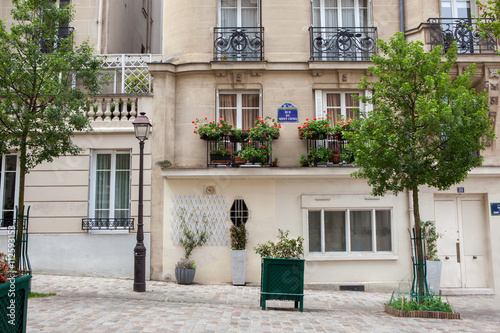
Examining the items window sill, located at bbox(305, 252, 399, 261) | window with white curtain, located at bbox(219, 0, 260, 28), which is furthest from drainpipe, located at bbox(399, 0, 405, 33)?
window sill, located at bbox(305, 252, 399, 261)

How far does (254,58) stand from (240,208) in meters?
4.40

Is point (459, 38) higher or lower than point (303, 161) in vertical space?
higher

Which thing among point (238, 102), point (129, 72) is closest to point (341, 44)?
point (238, 102)

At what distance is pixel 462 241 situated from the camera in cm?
1202

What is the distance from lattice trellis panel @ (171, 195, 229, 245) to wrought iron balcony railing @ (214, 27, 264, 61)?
4.16 meters

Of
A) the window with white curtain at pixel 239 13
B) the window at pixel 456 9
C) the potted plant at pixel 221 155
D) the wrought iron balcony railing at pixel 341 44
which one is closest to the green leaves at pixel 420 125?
the wrought iron balcony railing at pixel 341 44

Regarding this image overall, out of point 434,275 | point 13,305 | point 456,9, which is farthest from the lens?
point 456,9

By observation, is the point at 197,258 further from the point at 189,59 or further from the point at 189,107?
the point at 189,59

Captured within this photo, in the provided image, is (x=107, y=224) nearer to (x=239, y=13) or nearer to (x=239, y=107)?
(x=239, y=107)

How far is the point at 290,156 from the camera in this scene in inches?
471

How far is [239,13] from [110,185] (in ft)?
21.1

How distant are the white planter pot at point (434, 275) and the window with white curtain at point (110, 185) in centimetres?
839

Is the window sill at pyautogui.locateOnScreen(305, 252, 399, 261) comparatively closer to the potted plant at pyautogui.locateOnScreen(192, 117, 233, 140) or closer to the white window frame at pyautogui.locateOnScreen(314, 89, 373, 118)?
the white window frame at pyautogui.locateOnScreen(314, 89, 373, 118)

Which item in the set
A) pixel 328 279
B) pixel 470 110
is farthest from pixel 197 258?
pixel 470 110
